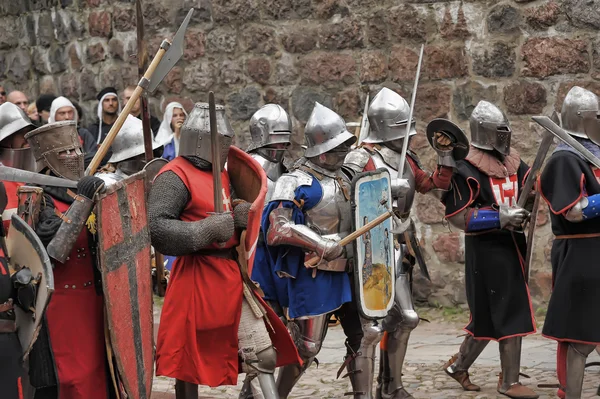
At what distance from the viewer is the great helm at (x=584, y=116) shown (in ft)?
22.2

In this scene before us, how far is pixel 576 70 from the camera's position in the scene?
9.09 metres

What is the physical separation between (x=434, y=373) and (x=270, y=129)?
1.86m

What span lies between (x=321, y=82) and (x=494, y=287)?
3.21m

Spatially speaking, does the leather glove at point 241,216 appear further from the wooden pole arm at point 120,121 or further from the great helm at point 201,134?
the wooden pole arm at point 120,121

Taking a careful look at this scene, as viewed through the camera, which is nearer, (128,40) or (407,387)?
(407,387)

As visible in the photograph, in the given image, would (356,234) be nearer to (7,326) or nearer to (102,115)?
(7,326)

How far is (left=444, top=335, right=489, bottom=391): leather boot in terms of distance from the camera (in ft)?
24.6

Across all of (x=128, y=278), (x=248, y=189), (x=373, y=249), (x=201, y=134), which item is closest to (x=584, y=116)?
(x=373, y=249)

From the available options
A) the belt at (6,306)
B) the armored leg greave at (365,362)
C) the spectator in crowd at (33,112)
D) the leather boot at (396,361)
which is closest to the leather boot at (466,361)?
the leather boot at (396,361)

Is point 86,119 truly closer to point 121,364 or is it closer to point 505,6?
point 505,6

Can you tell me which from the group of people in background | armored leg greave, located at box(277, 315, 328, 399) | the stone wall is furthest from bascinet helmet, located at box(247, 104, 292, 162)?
the group of people in background

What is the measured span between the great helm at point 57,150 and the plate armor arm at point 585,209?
8.40 ft

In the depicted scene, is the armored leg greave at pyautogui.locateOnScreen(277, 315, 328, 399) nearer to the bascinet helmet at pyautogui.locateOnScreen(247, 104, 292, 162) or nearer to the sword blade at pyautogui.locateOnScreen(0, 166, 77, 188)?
the bascinet helmet at pyautogui.locateOnScreen(247, 104, 292, 162)

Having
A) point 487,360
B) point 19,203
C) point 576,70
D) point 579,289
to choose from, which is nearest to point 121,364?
point 19,203
